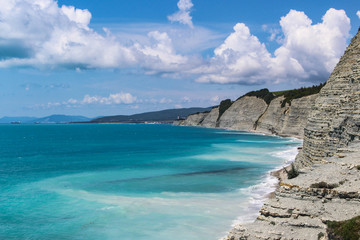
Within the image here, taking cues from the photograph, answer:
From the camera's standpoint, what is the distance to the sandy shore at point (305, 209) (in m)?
11.2

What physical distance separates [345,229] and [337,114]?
19.0 metres

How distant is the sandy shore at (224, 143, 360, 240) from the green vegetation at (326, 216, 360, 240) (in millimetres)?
340

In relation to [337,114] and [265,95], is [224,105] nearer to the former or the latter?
[265,95]

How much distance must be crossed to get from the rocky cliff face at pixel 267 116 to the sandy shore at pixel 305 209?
67131 mm

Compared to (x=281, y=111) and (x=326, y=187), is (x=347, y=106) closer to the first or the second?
(x=326, y=187)

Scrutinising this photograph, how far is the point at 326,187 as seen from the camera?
12.9 meters

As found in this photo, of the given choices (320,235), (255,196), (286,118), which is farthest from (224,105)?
(320,235)

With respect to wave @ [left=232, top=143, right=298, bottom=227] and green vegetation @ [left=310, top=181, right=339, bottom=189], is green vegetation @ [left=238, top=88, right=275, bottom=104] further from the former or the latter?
green vegetation @ [left=310, top=181, right=339, bottom=189]

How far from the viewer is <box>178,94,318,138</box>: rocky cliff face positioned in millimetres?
83425

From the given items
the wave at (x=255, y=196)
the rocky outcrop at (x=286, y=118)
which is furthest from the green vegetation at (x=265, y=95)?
the wave at (x=255, y=196)

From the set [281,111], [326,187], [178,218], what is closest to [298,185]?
[326,187]

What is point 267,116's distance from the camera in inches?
4729

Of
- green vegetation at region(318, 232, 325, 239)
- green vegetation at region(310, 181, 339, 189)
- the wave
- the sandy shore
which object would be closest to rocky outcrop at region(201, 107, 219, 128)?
the wave

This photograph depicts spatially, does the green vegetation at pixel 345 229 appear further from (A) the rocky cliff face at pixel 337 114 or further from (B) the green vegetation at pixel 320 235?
(A) the rocky cliff face at pixel 337 114
